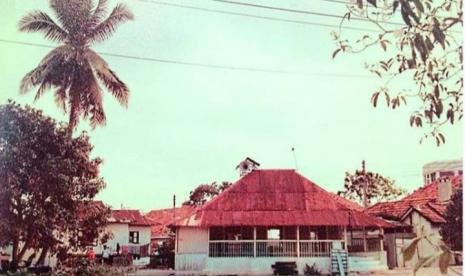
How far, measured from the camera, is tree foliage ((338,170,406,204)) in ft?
7.01

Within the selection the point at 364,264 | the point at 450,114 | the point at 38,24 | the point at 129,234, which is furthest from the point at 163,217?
the point at 450,114

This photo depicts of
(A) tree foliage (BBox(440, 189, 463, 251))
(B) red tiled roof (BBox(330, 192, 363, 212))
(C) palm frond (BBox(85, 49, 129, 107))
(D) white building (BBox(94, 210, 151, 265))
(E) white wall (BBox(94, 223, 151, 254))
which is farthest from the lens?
(B) red tiled roof (BBox(330, 192, 363, 212))

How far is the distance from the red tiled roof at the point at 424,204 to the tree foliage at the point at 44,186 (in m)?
1.21

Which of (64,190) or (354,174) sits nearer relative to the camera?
(354,174)

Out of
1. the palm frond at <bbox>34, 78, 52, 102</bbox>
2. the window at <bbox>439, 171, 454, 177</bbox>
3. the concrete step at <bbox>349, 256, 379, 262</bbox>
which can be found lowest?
the concrete step at <bbox>349, 256, 379, 262</bbox>

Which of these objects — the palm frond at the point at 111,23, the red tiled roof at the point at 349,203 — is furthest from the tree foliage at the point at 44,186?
the red tiled roof at the point at 349,203

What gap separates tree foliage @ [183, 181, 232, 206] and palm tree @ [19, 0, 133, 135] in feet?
1.74

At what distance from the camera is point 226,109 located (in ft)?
6.72

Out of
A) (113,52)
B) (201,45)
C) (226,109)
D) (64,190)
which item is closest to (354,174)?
(226,109)

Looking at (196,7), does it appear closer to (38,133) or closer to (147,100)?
(147,100)

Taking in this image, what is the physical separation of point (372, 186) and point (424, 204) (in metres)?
0.31

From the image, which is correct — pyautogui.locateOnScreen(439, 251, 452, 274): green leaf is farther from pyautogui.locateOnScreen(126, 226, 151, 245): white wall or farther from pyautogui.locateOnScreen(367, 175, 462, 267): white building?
pyautogui.locateOnScreen(126, 226, 151, 245): white wall

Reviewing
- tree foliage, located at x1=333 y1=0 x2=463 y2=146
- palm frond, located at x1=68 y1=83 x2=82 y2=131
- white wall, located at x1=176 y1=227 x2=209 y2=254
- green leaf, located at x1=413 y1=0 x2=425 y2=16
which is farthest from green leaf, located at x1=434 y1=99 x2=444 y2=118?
white wall, located at x1=176 y1=227 x2=209 y2=254

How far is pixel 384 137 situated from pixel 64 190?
1360mm
